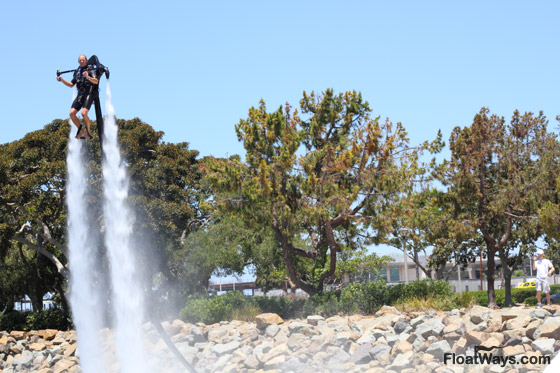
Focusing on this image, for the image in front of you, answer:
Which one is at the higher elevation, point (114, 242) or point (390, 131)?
point (390, 131)

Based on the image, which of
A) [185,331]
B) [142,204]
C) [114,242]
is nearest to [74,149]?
[114,242]

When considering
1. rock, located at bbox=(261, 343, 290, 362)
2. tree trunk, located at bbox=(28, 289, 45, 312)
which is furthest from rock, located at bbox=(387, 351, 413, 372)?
tree trunk, located at bbox=(28, 289, 45, 312)

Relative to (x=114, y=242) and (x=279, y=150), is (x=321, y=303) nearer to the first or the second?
(x=279, y=150)

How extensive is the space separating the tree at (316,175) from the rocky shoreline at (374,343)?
12.3 ft

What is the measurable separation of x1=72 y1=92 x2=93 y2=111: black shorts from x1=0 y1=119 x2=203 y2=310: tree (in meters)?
18.0

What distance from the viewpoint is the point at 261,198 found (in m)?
19.8

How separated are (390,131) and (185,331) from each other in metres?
8.84

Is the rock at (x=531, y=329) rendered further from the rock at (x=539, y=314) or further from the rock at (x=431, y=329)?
the rock at (x=431, y=329)

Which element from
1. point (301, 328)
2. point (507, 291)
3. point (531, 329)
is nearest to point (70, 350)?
point (301, 328)

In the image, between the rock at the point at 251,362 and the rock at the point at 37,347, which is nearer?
the rock at the point at 251,362

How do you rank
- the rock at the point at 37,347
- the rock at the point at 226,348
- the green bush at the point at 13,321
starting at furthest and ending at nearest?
the green bush at the point at 13,321 < the rock at the point at 37,347 < the rock at the point at 226,348

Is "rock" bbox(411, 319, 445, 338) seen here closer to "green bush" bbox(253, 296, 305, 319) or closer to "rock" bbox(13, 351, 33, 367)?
"green bush" bbox(253, 296, 305, 319)

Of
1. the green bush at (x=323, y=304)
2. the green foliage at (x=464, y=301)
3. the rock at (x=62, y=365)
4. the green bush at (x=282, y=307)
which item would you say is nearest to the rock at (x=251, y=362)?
the green bush at (x=323, y=304)

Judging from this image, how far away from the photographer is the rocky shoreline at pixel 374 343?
460 inches
